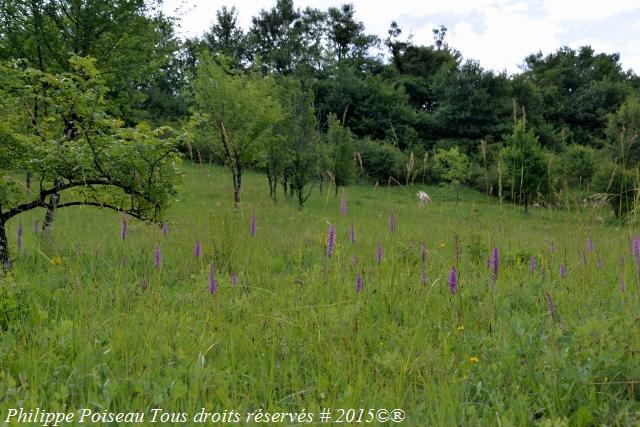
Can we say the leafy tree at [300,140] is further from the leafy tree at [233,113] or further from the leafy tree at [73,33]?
the leafy tree at [73,33]

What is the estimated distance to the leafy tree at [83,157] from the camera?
4.54 m

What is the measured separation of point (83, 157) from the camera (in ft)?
14.8

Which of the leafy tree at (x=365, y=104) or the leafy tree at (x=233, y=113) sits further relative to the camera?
the leafy tree at (x=365, y=104)

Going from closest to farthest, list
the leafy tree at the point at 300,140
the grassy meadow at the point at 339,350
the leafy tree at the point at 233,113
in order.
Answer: the grassy meadow at the point at 339,350 → the leafy tree at the point at 233,113 → the leafy tree at the point at 300,140

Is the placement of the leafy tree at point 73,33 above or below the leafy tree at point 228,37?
below

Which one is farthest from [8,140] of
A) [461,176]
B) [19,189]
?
[461,176]

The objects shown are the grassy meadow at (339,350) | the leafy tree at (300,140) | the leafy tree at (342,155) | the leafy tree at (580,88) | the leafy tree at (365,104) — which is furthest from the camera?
the leafy tree at (580,88)

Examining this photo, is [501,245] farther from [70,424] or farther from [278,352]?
[70,424]

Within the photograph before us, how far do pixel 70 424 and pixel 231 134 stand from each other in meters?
13.3

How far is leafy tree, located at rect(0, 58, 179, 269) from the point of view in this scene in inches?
179

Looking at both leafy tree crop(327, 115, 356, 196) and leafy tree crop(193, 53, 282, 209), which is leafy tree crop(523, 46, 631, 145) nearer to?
leafy tree crop(327, 115, 356, 196)

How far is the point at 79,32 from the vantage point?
7383 mm

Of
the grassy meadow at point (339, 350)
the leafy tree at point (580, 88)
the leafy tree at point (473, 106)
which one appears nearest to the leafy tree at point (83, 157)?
the grassy meadow at point (339, 350)

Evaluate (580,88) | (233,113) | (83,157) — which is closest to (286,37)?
(580,88)
